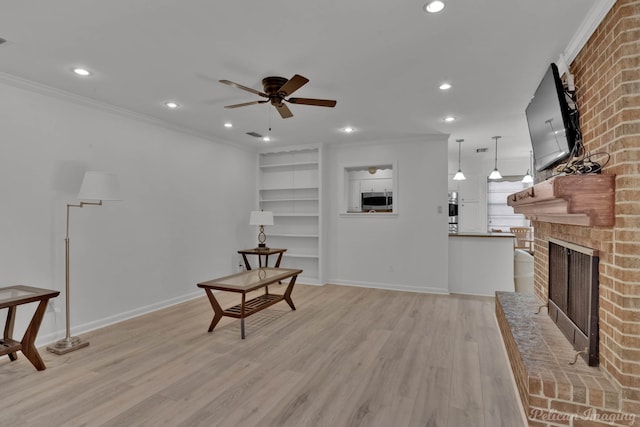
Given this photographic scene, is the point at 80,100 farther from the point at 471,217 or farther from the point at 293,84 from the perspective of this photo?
the point at 471,217

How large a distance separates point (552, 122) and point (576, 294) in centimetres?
127

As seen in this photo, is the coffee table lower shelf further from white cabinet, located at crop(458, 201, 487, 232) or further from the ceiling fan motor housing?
white cabinet, located at crop(458, 201, 487, 232)

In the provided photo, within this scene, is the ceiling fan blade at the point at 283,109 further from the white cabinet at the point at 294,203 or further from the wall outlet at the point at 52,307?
the wall outlet at the point at 52,307

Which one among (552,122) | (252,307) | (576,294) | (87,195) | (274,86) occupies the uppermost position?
(274,86)

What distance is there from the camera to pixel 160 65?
111 inches

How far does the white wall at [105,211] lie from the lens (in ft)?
10.2

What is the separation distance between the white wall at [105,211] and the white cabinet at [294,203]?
1.08 meters

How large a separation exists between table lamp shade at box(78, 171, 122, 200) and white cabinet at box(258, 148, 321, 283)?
3.28 m

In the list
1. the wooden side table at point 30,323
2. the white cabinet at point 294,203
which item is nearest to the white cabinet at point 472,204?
the white cabinet at point 294,203

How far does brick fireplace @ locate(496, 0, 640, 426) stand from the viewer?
1771 mm

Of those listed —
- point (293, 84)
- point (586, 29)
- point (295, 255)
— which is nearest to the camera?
point (586, 29)

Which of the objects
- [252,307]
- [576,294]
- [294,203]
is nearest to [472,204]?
[294,203]

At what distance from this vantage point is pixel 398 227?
18.1 feet

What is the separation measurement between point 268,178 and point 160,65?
3.79 m
